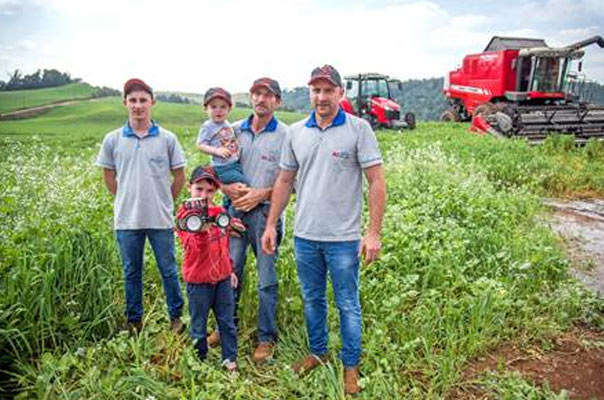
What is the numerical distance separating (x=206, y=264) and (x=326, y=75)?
1395 mm

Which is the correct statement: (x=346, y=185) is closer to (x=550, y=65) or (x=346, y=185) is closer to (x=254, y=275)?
(x=254, y=275)

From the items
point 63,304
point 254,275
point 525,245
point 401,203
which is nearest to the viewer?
point 63,304

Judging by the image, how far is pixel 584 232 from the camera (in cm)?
638

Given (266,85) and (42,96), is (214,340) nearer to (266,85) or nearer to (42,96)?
(266,85)

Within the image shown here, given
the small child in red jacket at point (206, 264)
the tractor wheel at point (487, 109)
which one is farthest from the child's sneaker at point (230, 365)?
the tractor wheel at point (487, 109)

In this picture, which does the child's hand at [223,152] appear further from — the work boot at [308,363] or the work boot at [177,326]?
the work boot at [308,363]

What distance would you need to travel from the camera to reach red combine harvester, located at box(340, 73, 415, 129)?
64.5ft

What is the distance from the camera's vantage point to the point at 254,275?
163 inches

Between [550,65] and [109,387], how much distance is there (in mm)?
18661

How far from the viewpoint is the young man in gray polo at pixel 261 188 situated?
3283 mm

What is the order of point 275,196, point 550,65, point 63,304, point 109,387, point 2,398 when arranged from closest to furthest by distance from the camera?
point 109,387 → point 2,398 → point 275,196 → point 63,304 → point 550,65


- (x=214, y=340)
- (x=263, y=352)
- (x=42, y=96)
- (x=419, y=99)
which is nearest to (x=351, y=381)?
(x=263, y=352)

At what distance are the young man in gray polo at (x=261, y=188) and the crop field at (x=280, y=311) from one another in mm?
278

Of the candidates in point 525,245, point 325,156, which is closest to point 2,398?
point 325,156
